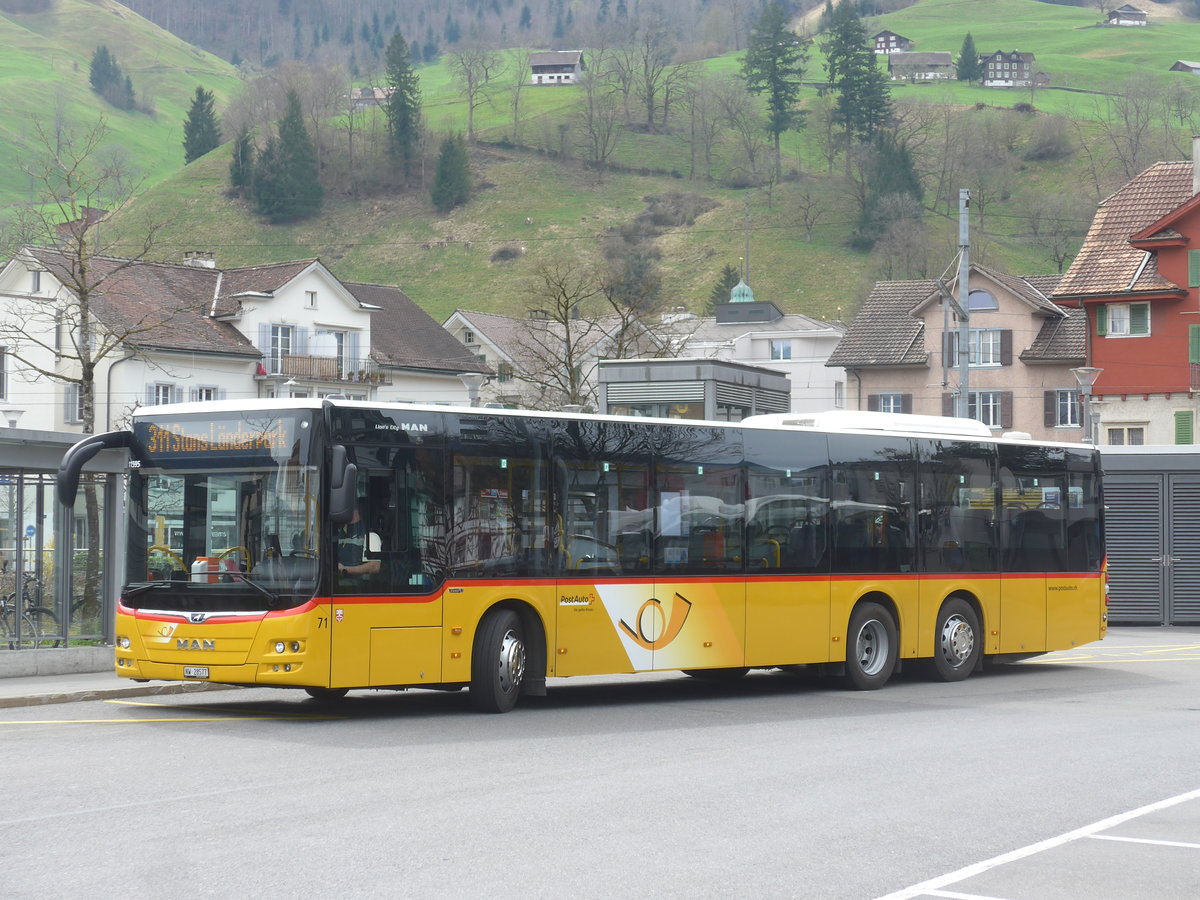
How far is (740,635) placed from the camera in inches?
695

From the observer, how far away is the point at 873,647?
1939 cm

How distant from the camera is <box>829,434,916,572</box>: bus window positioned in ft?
62.2

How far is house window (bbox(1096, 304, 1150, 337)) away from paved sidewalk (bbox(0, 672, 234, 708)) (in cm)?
3987

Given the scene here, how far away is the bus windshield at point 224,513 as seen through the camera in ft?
46.6

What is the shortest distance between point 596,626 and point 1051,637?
787 centimetres

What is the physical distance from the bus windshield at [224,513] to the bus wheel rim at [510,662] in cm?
220

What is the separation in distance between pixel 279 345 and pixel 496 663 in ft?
182

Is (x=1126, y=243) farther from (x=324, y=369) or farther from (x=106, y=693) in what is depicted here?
(x=106, y=693)

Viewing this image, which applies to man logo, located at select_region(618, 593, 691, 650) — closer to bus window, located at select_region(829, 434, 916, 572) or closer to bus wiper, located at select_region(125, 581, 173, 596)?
bus window, located at select_region(829, 434, 916, 572)

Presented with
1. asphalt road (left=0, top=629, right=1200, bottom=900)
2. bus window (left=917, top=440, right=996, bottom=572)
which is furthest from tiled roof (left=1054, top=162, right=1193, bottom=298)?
asphalt road (left=0, top=629, right=1200, bottom=900)

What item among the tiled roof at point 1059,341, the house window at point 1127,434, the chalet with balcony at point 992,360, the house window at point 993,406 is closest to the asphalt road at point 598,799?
the house window at point 1127,434

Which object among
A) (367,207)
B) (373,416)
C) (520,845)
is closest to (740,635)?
(373,416)

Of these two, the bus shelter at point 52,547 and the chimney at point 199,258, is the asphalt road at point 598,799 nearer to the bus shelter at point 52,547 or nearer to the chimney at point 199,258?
the bus shelter at point 52,547

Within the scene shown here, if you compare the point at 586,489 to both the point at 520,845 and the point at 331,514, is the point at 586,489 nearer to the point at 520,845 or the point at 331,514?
the point at 331,514
